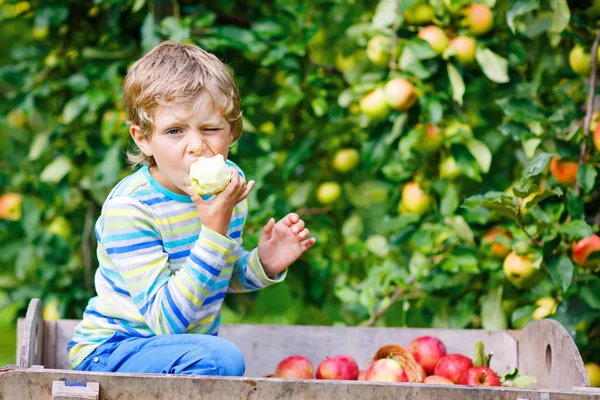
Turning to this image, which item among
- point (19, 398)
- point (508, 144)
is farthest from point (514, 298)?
point (19, 398)

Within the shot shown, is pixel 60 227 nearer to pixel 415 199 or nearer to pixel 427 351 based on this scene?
pixel 415 199

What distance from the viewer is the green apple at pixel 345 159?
8.82 feet

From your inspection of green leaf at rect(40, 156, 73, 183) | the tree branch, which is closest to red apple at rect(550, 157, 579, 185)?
the tree branch

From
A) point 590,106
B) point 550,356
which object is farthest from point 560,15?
point 550,356

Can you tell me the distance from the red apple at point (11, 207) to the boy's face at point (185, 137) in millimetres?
1381

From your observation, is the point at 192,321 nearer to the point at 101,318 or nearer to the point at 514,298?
the point at 101,318

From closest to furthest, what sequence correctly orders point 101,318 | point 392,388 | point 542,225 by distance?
1. point 392,388
2. point 101,318
3. point 542,225

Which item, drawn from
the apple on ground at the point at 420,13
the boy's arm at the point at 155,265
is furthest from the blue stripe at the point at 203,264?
the apple on ground at the point at 420,13

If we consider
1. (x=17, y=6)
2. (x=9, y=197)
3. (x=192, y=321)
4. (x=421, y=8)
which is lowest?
(x=192, y=321)

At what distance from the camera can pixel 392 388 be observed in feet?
4.34

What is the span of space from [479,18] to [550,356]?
41.2 inches

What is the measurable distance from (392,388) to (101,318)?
647 mm

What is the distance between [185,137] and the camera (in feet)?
5.09

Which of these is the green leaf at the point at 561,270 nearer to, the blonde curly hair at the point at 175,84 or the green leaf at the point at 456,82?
the green leaf at the point at 456,82
